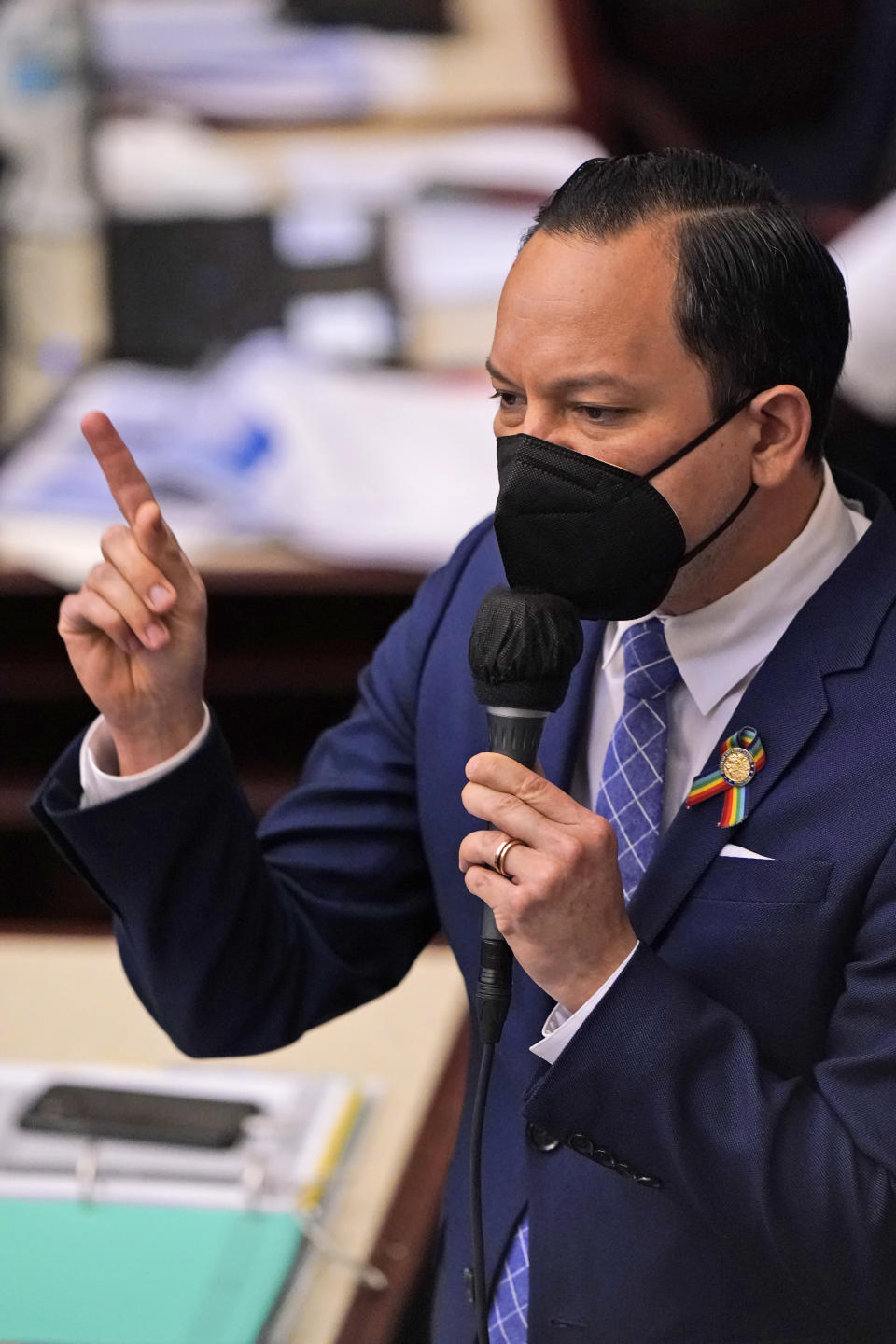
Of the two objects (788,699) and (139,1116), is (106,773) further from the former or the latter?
(788,699)

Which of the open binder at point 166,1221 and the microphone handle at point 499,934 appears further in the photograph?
the open binder at point 166,1221

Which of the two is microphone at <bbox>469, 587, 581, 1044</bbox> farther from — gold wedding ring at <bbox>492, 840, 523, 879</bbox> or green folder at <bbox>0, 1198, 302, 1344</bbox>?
green folder at <bbox>0, 1198, 302, 1344</bbox>

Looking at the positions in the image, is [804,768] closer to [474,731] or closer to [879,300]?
[474,731]

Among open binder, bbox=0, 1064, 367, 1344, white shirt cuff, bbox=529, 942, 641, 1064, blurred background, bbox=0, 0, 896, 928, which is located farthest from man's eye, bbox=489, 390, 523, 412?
blurred background, bbox=0, 0, 896, 928

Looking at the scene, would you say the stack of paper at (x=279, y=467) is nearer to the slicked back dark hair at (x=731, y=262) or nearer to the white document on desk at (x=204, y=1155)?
the white document on desk at (x=204, y=1155)

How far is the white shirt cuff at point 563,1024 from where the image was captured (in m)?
0.91

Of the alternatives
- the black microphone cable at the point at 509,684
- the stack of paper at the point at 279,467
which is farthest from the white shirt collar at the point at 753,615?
the stack of paper at the point at 279,467

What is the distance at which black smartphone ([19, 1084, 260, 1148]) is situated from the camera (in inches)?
48.5

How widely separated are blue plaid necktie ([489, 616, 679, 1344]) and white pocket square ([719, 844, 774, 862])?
0.20 feet

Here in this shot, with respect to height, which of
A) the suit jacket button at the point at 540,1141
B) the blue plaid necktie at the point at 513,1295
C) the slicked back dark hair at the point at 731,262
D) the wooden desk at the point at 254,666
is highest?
the slicked back dark hair at the point at 731,262

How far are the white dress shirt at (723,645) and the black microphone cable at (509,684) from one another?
6cm

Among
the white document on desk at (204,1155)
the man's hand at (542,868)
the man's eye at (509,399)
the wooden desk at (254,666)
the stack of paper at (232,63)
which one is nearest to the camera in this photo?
the man's hand at (542,868)

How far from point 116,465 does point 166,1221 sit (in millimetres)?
536

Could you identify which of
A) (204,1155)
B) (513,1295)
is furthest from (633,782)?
(204,1155)
